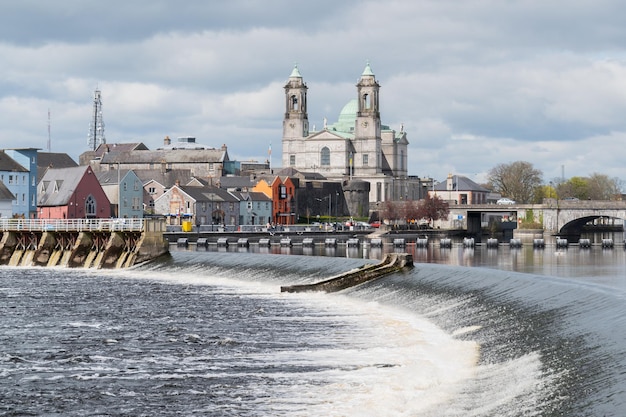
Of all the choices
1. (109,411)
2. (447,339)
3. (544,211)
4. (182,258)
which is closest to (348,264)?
(182,258)

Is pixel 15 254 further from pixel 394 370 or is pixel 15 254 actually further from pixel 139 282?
pixel 394 370

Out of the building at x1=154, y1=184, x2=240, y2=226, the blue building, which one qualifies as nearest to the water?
the blue building

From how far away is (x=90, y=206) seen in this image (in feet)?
477

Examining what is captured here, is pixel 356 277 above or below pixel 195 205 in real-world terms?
below

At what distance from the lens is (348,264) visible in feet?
241

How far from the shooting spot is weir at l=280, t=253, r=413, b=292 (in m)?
61.8

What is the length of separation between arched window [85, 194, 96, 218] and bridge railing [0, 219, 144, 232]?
116 feet

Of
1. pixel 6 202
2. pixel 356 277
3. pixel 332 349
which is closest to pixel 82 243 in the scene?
pixel 6 202

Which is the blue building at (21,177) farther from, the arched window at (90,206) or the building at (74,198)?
the arched window at (90,206)

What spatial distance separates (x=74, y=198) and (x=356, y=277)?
3444 inches

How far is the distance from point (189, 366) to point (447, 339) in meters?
10.3

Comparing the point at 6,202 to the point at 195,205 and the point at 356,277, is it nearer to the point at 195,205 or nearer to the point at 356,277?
the point at 195,205

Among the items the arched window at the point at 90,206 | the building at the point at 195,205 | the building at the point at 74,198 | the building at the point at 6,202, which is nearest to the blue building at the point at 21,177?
the building at the point at 74,198

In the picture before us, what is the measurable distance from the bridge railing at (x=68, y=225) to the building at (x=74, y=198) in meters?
33.7
